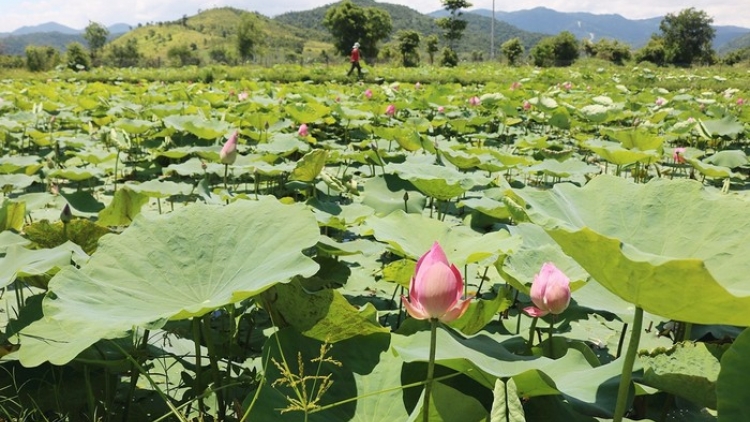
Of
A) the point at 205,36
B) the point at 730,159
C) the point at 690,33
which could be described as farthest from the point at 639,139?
the point at 205,36

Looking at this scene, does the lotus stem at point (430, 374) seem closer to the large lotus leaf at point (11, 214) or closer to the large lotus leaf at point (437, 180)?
→ the large lotus leaf at point (437, 180)

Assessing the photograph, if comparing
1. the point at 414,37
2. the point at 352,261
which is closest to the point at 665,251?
the point at 352,261

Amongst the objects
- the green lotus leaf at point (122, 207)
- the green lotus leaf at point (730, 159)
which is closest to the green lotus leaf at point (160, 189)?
the green lotus leaf at point (122, 207)

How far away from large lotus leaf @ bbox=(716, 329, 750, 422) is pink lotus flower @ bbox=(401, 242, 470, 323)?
0.33m

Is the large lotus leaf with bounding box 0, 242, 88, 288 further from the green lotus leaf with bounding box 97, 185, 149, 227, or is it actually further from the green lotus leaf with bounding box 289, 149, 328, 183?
the green lotus leaf with bounding box 289, 149, 328, 183

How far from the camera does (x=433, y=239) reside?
145 cm

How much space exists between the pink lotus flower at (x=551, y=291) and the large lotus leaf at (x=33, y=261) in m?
0.98

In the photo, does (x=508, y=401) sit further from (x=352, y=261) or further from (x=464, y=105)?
(x=464, y=105)

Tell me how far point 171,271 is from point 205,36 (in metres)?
92.4

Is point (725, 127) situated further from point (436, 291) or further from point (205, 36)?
point (205, 36)

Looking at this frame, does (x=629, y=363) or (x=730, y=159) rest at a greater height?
(x=629, y=363)

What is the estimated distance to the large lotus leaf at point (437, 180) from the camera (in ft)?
6.33

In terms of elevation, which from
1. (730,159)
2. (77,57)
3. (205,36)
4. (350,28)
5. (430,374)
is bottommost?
(730,159)

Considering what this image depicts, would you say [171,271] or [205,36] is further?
[205,36]
